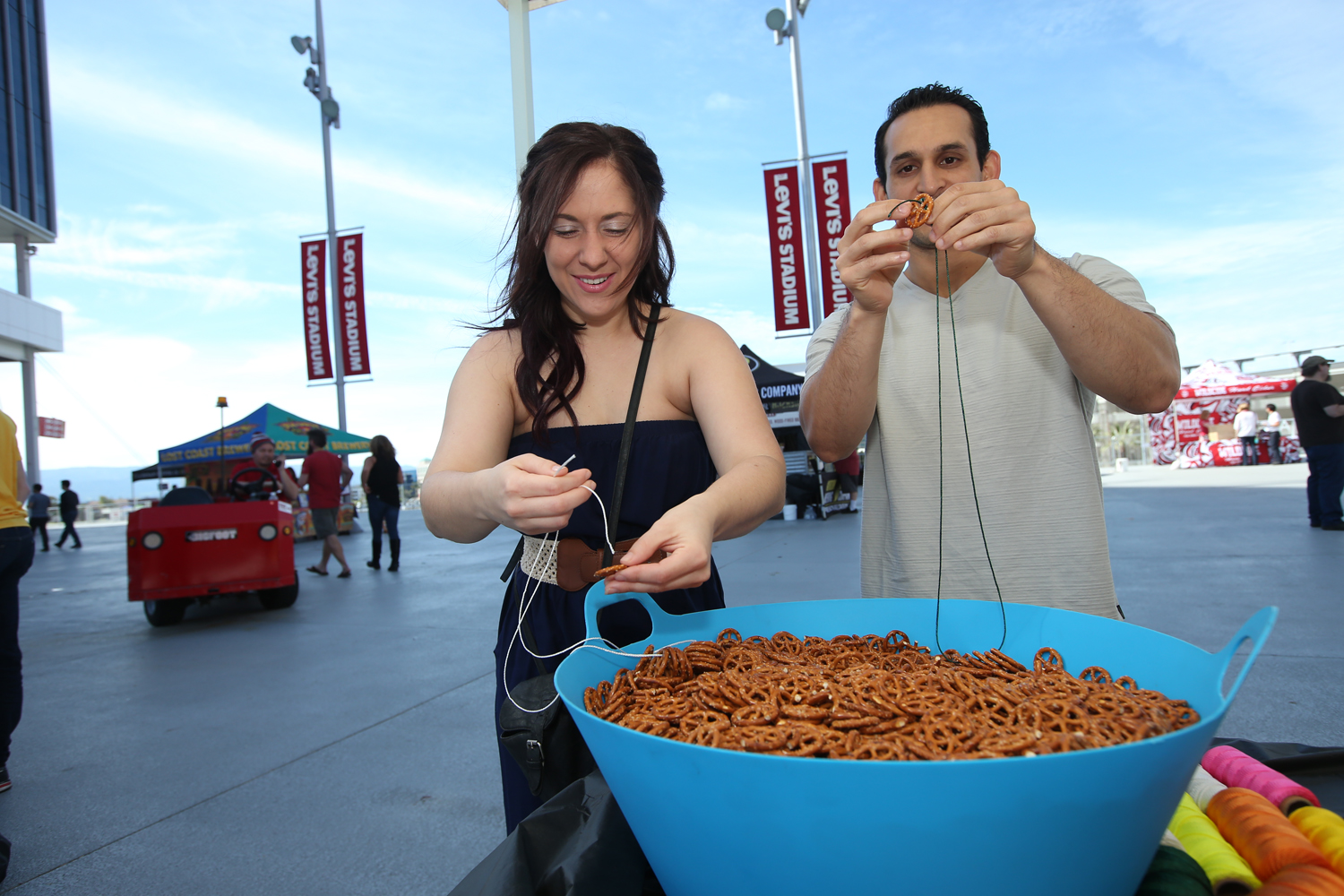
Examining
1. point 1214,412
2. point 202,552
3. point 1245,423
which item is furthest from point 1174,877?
point 1214,412

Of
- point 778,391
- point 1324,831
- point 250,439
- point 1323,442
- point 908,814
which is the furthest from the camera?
point 250,439

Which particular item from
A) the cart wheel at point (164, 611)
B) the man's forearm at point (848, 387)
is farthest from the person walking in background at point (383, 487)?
the man's forearm at point (848, 387)

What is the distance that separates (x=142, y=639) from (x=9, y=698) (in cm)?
322

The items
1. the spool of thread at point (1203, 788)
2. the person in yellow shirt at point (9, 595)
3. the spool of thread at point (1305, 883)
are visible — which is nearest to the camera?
the spool of thread at point (1305, 883)

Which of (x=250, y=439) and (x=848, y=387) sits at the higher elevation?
(x=250, y=439)

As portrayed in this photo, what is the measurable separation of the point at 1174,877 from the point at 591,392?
1.08 meters

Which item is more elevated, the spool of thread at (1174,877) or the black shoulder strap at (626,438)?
the black shoulder strap at (626,438)

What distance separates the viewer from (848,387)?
1477 millimetres

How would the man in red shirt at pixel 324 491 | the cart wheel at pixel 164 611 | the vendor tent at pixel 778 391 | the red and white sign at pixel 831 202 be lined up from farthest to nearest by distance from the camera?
the vendor tent at pixel 778 391
the red and white sign at pixel 831 202
the man in red shirt at pixel 324 491
the cart wheel at pixel 164 611

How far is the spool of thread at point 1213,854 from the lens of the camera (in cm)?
73

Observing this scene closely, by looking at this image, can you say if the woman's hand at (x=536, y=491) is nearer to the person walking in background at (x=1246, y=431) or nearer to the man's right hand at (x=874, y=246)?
the man's right hand at (x=874, y=246)

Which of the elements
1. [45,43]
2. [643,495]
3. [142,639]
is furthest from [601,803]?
[45,43]

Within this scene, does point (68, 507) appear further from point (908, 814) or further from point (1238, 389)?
point (1238, 389)

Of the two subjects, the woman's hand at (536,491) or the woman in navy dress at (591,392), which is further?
the woman in navy dress at (591,392)
